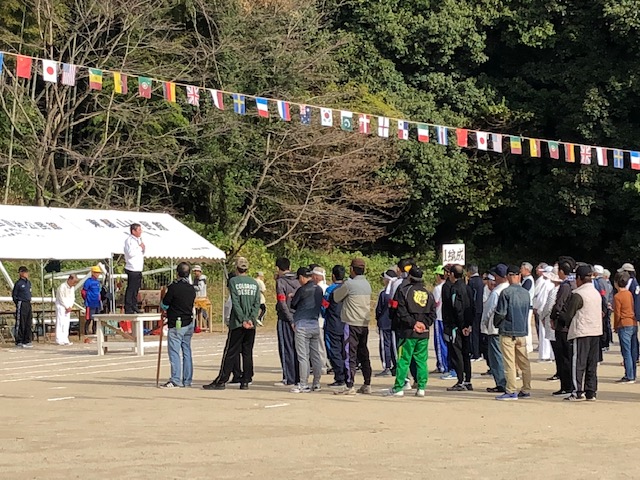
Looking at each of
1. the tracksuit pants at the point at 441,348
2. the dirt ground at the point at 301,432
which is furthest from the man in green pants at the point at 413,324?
the tracksuit pants at the point at 441,348

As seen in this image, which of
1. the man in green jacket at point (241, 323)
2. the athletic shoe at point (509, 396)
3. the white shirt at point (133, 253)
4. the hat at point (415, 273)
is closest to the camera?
the athletic shoe at point (509, 396)

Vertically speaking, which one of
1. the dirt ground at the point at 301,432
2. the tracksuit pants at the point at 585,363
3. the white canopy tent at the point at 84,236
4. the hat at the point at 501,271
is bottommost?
the dirt ground at the point at 301,432

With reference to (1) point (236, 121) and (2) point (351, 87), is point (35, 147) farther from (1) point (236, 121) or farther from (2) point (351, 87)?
(2) point (351, 87)

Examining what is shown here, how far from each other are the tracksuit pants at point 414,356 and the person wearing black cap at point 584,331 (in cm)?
185

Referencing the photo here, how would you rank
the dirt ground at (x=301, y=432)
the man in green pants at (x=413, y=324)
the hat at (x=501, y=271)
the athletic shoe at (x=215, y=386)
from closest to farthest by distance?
the dirt ground at (x=301, y=432)
the man in green pants at (x=413, y=324)
the hat at (x=501, y=271)
the athletic shoe at (x=215, y=386)

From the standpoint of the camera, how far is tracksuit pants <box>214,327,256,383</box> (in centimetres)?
1652

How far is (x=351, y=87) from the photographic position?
1593 inches

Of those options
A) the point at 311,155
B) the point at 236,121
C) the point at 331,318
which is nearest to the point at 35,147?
the point at 236,121

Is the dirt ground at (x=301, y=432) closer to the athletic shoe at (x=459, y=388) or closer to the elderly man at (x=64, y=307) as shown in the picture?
the athletic shoe at (x=459, y=388)

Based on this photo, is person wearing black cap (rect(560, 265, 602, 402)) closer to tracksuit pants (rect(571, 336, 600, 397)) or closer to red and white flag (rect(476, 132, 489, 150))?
tracksuit pants (rect(571, 336, 600, 397))

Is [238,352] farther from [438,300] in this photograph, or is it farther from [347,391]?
[438,300]

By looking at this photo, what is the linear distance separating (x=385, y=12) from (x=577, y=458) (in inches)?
1364

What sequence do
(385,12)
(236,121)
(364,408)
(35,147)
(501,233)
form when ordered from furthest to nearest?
(501,233) → (385,12) → (236,121) → (35,147) → (364,408)

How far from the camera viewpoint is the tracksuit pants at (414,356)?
15211 millimetres
